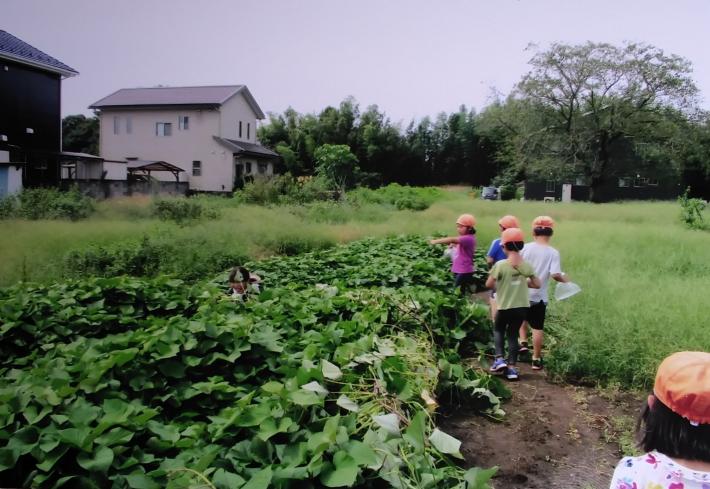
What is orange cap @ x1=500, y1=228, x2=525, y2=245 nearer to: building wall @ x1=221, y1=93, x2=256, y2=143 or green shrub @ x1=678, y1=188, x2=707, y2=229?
building wall @ x1=221, y1=93, x2=256, y2=143

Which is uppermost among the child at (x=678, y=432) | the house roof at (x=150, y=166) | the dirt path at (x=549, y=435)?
the house roof at (x=150, y=166)

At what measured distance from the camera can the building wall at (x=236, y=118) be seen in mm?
9820

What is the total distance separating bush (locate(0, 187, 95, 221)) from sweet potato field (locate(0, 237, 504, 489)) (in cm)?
184

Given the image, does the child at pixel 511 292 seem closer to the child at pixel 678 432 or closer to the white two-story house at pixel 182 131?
the child at pixel 678 432

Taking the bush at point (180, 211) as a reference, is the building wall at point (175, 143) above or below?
above

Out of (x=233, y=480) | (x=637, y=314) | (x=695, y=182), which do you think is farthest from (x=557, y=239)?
(x=695, y=182)

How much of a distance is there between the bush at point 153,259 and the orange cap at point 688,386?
561 cm

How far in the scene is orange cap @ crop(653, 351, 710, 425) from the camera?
1.36 meters

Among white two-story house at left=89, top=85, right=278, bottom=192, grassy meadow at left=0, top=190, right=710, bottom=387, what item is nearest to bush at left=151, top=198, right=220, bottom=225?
grassy meadow at left=0, top=190, right=710, bottom=387

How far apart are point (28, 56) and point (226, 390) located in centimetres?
478

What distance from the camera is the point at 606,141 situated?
16.7 metres

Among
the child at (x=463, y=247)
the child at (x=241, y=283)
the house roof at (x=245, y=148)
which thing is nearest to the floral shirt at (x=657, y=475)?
the child at (x=241, y=283)

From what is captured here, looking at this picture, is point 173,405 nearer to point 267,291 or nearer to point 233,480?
point 233,480

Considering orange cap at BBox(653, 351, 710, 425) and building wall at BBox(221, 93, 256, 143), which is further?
building wall at BBox(221, 93, 256, 143)
